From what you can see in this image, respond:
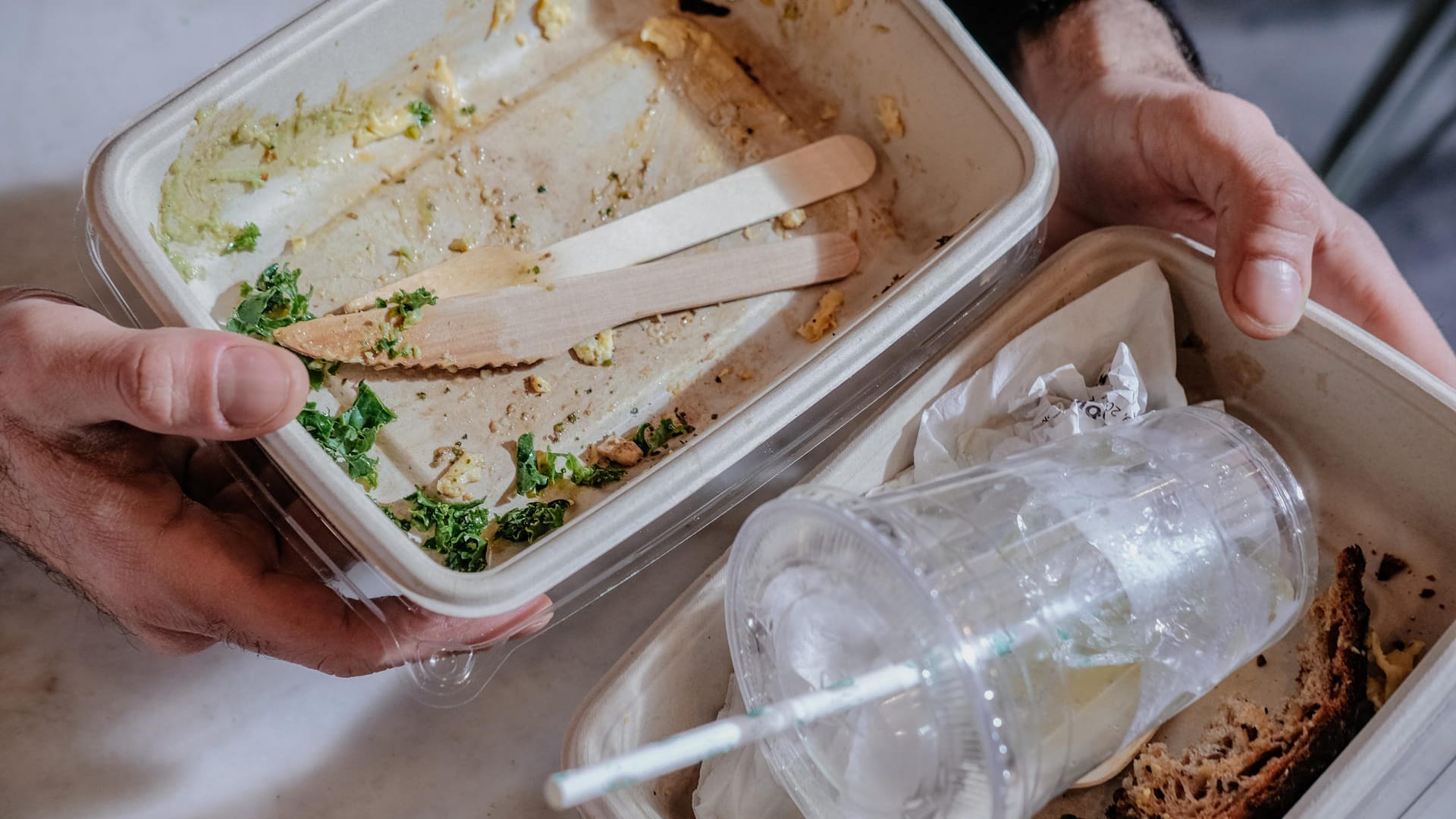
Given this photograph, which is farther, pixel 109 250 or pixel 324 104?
pixel 324 104

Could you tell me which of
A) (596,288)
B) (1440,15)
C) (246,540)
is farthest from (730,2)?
(1440,15)

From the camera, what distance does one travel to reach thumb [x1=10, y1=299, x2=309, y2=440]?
1.83ft

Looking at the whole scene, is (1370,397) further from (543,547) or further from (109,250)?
(109,250)

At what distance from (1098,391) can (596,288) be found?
0.40 metres

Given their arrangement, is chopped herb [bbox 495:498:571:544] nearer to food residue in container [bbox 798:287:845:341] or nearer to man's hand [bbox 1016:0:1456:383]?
food residue in container [bbox 798:287:845:341]

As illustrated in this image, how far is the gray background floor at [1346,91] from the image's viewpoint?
1.04 meters

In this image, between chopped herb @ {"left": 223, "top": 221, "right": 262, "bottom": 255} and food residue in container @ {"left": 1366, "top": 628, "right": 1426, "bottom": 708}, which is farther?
chopped herb @ {"left": 223, "top": 221, "right": 262, "bottom": 255}

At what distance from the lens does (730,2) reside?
0.93 meters

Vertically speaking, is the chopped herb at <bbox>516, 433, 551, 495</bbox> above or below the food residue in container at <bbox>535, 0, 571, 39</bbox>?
below

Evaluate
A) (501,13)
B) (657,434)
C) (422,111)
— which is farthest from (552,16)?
(657,434)

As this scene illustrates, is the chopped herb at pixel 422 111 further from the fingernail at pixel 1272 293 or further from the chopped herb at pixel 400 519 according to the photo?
the fingernail at pixel 1272 293

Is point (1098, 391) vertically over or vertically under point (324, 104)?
under

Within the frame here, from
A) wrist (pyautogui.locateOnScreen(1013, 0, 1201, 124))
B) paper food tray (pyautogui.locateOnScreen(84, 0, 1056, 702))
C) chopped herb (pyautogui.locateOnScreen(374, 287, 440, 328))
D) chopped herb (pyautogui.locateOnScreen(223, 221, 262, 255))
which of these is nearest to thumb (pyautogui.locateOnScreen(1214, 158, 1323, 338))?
paper food tray (pyautogui.locateOnScreen(84, 0, 1056, 702))


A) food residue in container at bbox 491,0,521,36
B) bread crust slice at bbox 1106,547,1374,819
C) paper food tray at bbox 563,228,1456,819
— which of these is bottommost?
bread crust slice at bbox 1106,547,1374,819
